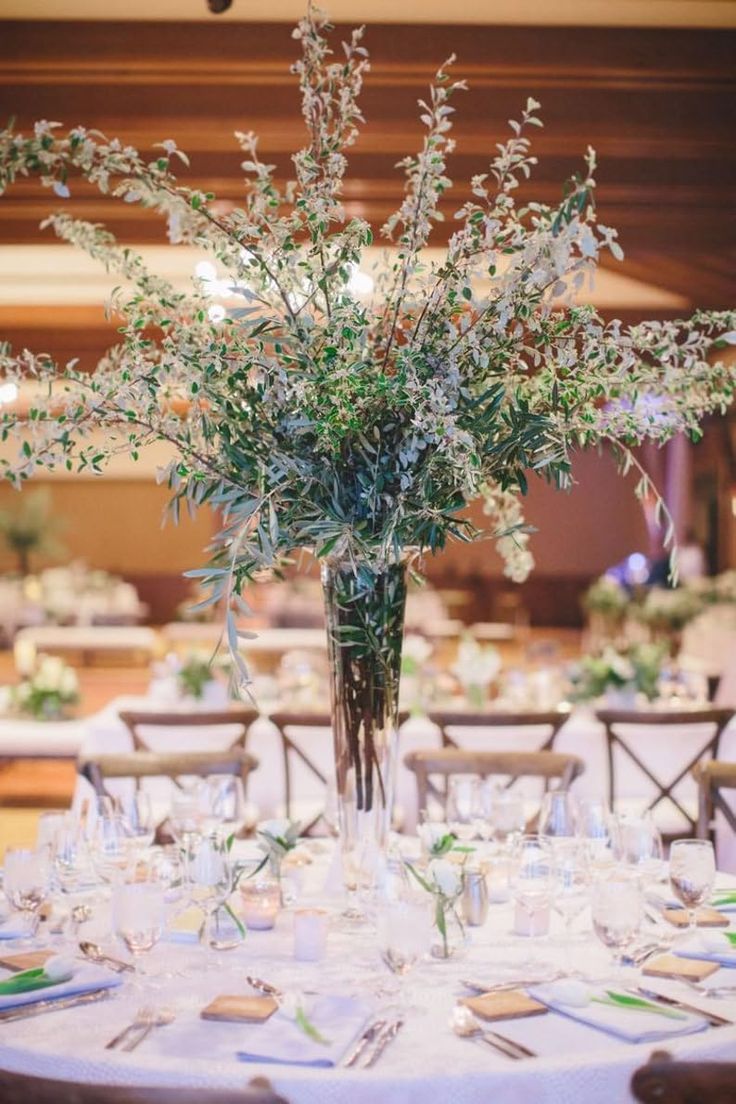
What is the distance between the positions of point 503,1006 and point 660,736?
3.25 metres

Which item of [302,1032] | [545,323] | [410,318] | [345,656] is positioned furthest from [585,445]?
[302,1032]

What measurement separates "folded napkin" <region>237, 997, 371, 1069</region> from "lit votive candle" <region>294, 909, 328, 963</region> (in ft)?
0.72

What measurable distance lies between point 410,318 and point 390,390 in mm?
225

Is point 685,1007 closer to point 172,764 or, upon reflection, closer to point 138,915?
point 138,915

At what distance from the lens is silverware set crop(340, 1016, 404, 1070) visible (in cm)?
161

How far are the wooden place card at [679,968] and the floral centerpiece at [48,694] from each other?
4129 millimetres

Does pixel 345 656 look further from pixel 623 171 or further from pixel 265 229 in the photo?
pixel 623 171

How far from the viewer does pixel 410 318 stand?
2252mm

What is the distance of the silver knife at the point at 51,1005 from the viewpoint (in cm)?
178

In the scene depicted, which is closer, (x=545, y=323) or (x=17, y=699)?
(x=545, y=323)

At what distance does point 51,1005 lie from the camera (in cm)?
183

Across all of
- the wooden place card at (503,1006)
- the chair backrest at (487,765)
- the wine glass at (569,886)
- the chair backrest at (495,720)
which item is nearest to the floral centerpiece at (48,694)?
the chair backrest at (495,720)

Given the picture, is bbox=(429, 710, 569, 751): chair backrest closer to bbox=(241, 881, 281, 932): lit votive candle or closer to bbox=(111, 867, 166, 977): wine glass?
bbox=(241, 881, 281, 932): lit votive candle

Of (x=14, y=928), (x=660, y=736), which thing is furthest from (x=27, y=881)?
(x=660, y=736)
